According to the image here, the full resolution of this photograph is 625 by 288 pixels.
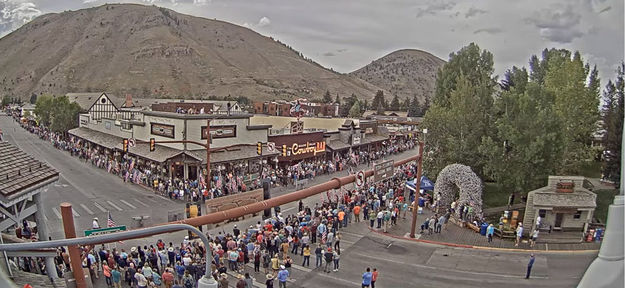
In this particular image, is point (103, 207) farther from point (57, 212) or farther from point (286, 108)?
point (286, 108)

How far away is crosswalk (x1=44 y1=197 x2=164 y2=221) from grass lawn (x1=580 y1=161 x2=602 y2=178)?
24218 mm

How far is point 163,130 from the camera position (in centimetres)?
2553

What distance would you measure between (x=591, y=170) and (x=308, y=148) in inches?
715

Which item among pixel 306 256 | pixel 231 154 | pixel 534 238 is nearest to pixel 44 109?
pixel 231 154

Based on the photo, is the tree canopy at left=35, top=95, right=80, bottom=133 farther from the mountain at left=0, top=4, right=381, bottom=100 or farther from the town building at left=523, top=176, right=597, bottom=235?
the mountain at left=0, top=4, right=381, bottom=100

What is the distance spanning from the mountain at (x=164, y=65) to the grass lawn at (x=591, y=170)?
63979 mm

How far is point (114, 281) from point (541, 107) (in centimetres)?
1862

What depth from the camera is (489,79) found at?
2902cm

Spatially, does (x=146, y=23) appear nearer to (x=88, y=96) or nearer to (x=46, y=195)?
(x=88, y=96)

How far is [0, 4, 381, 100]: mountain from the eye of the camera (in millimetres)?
103000

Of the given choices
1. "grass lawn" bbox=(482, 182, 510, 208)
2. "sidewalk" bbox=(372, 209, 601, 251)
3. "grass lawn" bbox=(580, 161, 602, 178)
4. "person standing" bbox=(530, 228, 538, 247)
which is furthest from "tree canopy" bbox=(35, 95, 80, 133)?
"grass lawn" bbox=(580, 161, 602, 178)

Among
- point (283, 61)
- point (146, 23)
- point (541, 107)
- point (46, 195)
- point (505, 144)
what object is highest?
point (146, 23)

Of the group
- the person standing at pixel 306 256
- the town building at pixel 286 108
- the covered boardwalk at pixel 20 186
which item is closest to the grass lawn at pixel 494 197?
the person standing at pixel 306 256

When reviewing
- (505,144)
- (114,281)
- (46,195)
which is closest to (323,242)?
(114,281)
